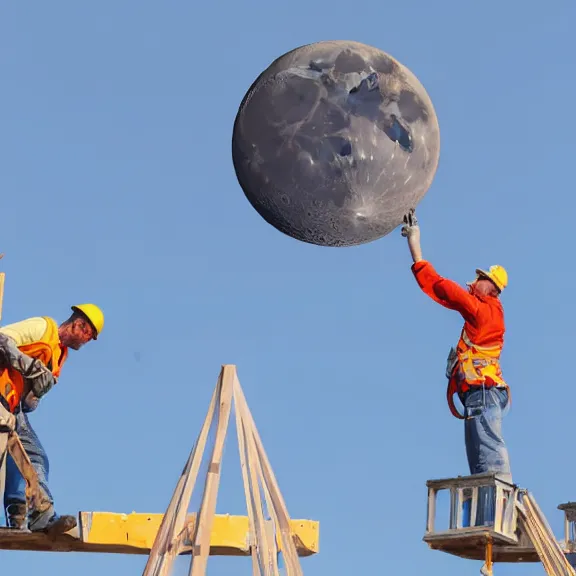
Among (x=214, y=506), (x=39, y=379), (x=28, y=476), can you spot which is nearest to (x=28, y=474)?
(x=28, y=476)

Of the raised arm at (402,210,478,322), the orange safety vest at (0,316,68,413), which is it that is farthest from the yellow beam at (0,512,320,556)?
the raised arm at (402,210,478,322)

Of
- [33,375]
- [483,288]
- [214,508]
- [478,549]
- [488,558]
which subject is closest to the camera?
[214,508]

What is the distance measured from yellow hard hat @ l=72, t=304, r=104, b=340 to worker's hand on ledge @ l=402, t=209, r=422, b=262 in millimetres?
3613

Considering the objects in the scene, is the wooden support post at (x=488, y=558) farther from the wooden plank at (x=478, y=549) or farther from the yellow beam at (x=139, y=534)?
the yellow beam at (x=139, y=534)

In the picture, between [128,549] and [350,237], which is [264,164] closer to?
[350,237]

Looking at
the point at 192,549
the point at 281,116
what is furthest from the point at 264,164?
the point at 192,549

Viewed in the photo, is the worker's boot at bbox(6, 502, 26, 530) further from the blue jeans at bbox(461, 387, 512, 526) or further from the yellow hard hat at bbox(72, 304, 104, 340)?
the blue jeans at bbox(461, 387, 512, 526)

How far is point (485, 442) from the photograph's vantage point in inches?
1048

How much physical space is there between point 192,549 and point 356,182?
569 cm

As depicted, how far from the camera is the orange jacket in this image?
27.0 metres

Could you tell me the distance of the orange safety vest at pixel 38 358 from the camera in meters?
26.2

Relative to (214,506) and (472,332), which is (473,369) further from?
(214,506)

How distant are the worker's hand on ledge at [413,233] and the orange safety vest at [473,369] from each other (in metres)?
1.10

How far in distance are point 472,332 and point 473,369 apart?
0.45 m
